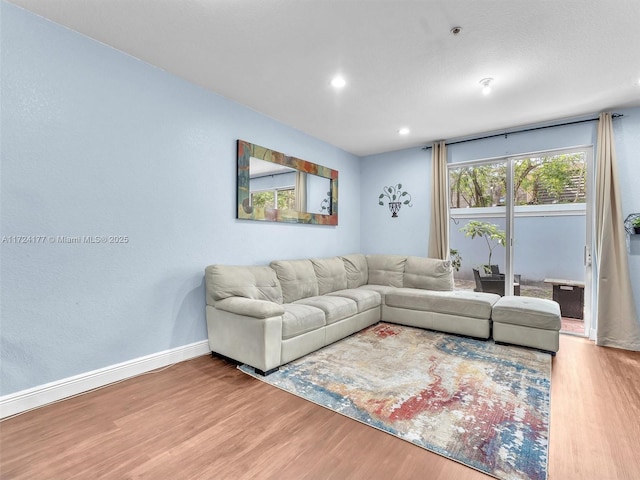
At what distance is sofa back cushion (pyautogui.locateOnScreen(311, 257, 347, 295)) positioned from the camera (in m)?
4.13

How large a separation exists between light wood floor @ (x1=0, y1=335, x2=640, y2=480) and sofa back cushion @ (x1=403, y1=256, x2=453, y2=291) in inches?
73.3

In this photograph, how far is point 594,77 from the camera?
2822 millimetres

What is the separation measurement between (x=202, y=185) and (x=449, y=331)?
3346mm

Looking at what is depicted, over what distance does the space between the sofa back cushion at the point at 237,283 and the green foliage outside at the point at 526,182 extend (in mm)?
3252

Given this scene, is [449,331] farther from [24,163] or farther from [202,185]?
[24,163]

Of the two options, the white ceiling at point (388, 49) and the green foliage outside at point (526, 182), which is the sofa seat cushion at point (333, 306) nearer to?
the white ceiling at point (388, 49)

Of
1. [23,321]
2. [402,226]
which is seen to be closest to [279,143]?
[402,226]

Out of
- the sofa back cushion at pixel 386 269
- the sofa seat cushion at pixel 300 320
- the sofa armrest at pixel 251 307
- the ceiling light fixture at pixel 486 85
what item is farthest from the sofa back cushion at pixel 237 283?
the ceiling light fixture at pixel 486 85

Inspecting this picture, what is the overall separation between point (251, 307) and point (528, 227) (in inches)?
154

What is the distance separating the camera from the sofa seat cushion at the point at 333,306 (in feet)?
A: 10.9

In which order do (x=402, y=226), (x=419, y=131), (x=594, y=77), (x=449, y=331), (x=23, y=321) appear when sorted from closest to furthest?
(x=23, y=321) → (x=594, y=77) → (x=449, y=331) → (x=419, y=131) → (x=402, y=226)

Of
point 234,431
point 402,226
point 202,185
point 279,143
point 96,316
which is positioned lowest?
point 234,431

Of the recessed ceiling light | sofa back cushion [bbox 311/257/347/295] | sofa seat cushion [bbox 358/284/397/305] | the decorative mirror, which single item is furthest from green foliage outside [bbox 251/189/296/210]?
sofa seat cushion [bbox 358/284/397/305]

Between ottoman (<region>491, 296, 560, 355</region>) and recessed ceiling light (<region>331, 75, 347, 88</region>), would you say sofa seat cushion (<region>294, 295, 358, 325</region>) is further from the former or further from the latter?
recessed ceiling light (<region>331, 75, 347, 88</region>)
